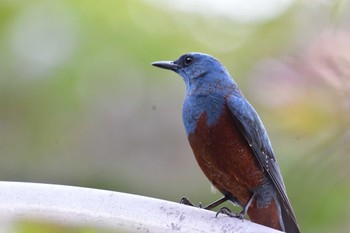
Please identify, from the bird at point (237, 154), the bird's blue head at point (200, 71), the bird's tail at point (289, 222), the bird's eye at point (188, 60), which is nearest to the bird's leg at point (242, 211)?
the bird at point (237, 154)

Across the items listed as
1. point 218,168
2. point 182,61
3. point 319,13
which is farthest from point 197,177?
point 319,13

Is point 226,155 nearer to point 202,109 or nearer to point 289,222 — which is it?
point 202,109

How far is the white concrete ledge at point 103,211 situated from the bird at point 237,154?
485 millimetres

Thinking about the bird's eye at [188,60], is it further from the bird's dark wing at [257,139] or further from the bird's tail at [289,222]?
the bird's tail at [289,222]

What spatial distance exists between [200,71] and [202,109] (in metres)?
0.25

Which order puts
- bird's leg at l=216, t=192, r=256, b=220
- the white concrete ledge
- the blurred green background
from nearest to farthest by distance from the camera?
the white concrete ledge
bird's leg at l=216, t=192, r=256, b=220
the blurred green background

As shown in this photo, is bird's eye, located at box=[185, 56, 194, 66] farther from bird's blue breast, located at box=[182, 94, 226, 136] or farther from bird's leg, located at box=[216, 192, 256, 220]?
bird's leg, located at box=[216, 192, 256, 220]

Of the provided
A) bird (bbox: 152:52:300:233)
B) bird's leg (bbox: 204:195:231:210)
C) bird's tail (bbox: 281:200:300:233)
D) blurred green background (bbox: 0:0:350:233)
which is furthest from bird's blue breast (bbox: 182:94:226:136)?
blurred green background (bbox: 0:0:350:233)

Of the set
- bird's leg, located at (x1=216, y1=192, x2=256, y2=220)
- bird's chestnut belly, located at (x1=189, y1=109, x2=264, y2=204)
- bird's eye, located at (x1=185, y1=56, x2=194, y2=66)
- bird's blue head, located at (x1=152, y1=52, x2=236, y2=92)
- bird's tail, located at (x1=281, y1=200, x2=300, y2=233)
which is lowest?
bird's tail, located at (x1=281, y1=200, x2=300, y2=233)

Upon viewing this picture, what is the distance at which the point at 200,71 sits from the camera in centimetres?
252

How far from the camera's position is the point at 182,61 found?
→ 8.50 feet

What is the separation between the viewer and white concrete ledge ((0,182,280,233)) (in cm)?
166

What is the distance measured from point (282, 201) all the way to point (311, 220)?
32.8 inches

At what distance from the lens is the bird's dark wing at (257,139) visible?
2281mm
